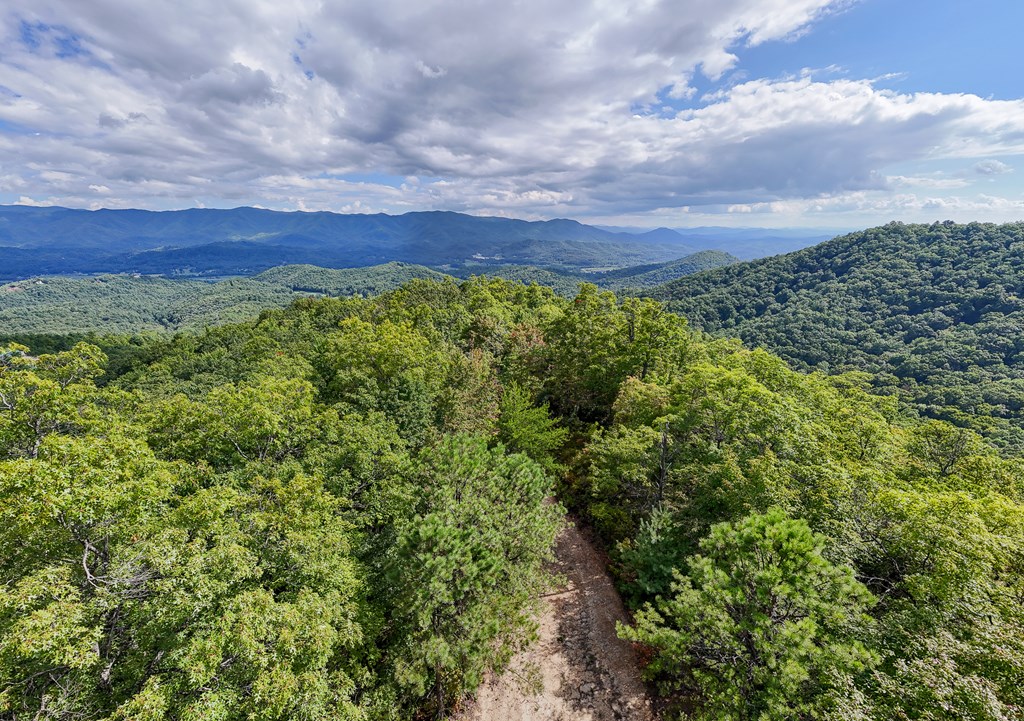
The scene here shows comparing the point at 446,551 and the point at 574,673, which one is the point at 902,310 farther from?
the point at 446,551

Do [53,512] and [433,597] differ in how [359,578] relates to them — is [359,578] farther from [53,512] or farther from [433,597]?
[53,512]

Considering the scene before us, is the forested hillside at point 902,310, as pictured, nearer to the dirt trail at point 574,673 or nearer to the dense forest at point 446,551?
the dense forest at point 446,551

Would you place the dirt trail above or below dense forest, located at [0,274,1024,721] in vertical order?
below

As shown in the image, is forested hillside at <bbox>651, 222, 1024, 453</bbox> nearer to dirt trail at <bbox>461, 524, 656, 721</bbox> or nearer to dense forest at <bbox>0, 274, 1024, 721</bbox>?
dense forest at <bbox>0, 274, 1024, 721</bbox>

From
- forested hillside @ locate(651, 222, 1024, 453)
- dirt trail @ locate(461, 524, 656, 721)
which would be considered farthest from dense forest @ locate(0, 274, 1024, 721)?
forested hillside @ locate(651, 222, 1024, 453)

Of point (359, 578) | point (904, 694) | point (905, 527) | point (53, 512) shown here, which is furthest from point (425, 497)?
point (905, 527)
